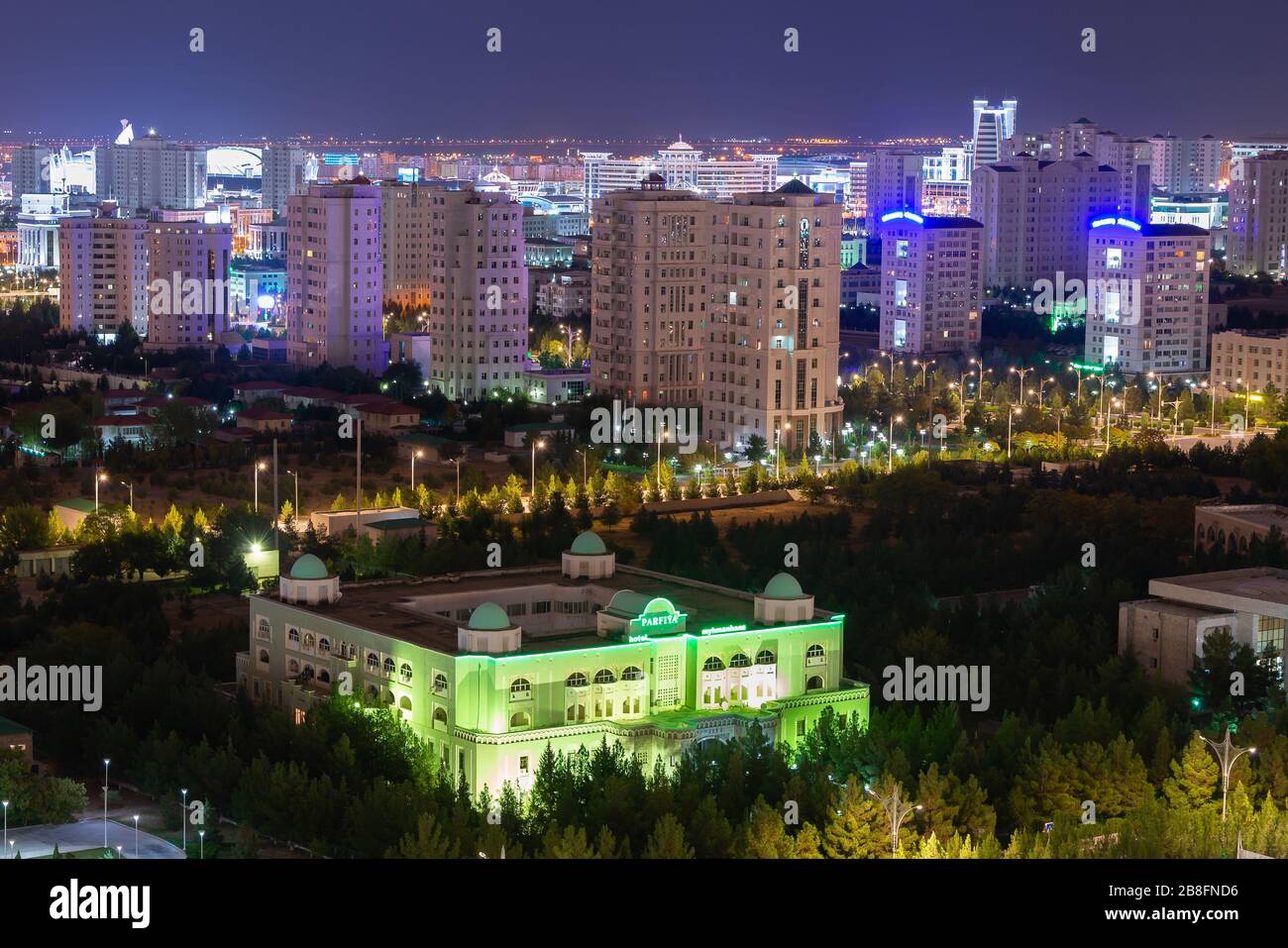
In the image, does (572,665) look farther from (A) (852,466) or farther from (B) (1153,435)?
(B) (1153,435)

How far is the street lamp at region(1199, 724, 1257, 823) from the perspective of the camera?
73.6ft

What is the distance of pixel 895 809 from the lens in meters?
21.7

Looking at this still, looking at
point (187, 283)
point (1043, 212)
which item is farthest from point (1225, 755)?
point (1043, 212)

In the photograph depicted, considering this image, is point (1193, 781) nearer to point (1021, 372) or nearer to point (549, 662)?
point (549, 662)

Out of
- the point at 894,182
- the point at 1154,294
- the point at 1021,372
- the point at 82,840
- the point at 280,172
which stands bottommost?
the point at 82,840

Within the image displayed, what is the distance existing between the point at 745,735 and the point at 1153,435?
86.3 ft

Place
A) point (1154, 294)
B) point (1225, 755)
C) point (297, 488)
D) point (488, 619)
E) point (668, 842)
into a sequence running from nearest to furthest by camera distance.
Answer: point (668, 842)
point (1225, 755)
point (488, 619)
point (297, 488)
point (1154, 294)

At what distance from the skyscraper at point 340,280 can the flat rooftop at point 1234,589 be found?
108 feet

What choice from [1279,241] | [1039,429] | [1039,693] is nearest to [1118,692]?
[1039,693]

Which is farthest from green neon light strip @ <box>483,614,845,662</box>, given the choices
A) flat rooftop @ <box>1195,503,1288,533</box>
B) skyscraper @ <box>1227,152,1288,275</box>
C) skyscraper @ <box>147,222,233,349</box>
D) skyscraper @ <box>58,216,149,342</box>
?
skyscraper @ <box>1227,152,1288,275</box>

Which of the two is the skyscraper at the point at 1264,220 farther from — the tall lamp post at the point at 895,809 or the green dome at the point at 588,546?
the tall lamp post at the point at 895,809

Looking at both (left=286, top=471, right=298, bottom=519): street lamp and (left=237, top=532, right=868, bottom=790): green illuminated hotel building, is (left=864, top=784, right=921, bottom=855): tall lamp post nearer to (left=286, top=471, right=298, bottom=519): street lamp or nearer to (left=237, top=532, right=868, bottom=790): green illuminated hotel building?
(left=237, top=532, right=868, bottom=790): green illuminated hotel building

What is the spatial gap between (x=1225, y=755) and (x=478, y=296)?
35.3 meters

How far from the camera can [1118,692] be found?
26781 mm
